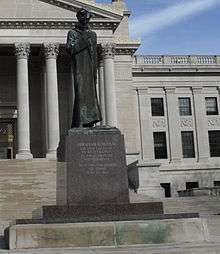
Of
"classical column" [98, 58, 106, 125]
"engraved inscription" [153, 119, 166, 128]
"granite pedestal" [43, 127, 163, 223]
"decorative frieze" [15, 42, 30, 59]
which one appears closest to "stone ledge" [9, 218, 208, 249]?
"granite pedestal" [43, 127, 163, 223]

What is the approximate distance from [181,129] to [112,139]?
43.2 m

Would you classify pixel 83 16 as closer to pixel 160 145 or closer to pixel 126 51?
pixel 126 51

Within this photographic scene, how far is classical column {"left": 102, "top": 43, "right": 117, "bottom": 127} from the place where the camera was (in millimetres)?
45688

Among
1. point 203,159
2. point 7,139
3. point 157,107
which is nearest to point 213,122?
point 203,159

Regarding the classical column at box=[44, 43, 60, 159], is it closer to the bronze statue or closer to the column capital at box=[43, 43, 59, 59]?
the column capital at box=[43, 43, 59, 59]

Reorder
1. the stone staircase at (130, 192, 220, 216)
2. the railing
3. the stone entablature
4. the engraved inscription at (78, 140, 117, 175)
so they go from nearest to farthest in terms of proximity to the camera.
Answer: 1. the engraved inscription at (78, 140, 117, 175)
2. the stone staircase at (130, 192, 220, 216)
3. the stone entablature
4. the railing

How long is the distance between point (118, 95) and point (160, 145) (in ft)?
26.9

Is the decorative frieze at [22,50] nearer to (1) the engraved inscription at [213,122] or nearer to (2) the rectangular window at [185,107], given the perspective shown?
(2) the rectangular window at [185,107]

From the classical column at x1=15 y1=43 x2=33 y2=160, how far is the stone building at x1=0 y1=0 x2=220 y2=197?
3.1 inches

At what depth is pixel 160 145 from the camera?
2195 inches

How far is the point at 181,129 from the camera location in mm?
56438

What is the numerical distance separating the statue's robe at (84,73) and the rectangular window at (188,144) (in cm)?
4228

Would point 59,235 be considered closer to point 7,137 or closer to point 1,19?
point 1,19

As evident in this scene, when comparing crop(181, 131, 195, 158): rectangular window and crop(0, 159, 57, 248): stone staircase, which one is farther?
crop(181, 131, 195, 158): rectangular window
